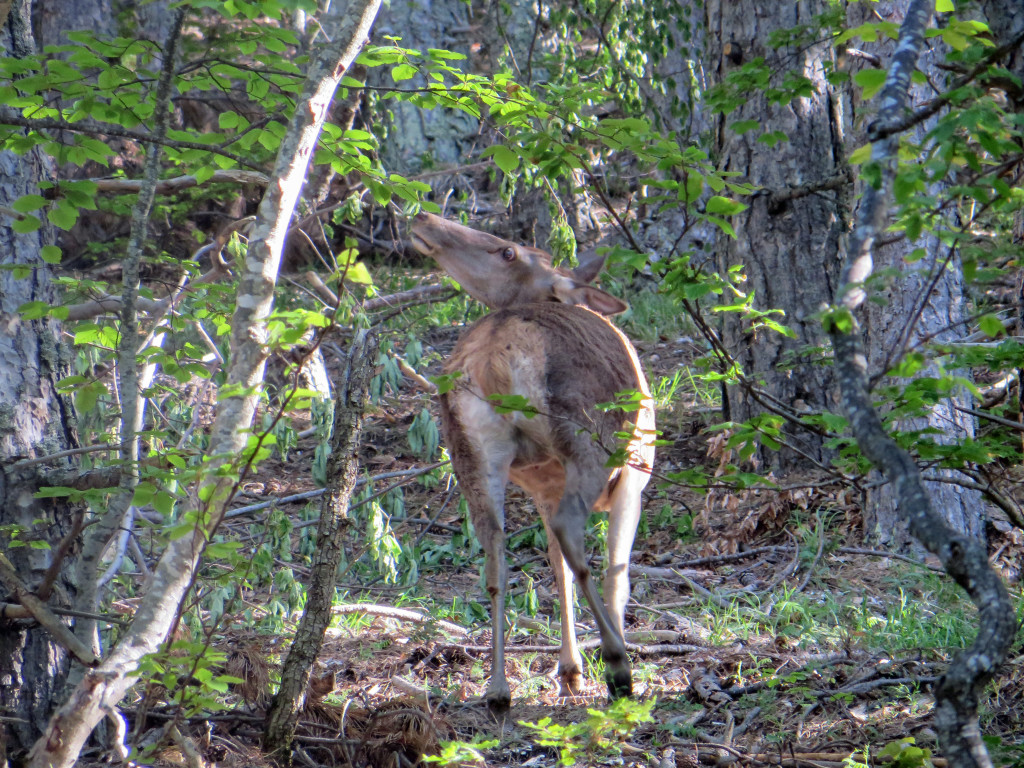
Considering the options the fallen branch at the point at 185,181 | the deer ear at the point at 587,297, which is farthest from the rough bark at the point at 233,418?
the deer ear at the point at 587,297

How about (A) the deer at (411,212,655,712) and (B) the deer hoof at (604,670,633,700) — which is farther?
(A) the deer at (411,212,655,712)

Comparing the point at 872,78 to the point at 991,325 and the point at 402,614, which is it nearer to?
the point at 991,325

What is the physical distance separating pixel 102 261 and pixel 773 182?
10622 millimetres

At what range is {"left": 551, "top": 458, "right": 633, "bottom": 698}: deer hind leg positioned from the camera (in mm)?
4551

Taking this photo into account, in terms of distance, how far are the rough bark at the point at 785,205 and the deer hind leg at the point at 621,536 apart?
2744mm

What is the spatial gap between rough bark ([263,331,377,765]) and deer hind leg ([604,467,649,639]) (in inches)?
67.6

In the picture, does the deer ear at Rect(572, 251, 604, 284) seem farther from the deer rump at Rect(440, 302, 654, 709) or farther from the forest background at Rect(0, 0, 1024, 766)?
the deer rump at Rect(440, 302, 654, 709)

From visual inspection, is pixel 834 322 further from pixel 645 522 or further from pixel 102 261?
pixel 102 261

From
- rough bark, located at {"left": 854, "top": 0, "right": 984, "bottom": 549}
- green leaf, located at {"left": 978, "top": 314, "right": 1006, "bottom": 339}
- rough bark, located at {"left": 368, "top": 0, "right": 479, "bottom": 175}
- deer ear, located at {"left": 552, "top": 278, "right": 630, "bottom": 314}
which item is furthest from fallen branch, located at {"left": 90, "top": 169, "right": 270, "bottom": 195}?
rough bark, located at {"left": 368, "top": 0, "right": 479, "bottom": 175}

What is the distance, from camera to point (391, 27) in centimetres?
1638

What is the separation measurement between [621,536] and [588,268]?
6.95 ft

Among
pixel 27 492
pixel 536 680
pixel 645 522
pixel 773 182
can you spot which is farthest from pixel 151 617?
pixel 773 182

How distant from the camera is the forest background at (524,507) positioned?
2.93 m

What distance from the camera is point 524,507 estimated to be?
862cm
